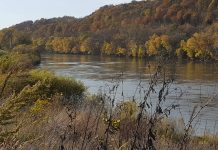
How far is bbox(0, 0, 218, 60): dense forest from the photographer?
3079 inches

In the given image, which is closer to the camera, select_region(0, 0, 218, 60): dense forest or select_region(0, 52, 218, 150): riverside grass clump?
select_region(0, 52, 218, 150): riverside grass clump

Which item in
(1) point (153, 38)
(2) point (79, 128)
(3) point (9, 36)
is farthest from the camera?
(3) point (9, 36)

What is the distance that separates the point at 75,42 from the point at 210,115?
273ft

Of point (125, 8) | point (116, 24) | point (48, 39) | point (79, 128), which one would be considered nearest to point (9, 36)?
point (48, 39)

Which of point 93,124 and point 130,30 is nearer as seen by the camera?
point 93,124

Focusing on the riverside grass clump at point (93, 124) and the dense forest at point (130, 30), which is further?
the dense forest at point (130, 30)

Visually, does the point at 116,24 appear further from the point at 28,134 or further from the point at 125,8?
the point at 28,134

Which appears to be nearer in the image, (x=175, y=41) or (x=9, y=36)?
(x=175, y=41)

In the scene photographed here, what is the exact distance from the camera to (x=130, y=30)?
9956cm

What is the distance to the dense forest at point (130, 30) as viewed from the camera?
7820cm

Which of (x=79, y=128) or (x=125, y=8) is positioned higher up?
(x=125, y=8)

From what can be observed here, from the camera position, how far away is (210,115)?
61.7 ft

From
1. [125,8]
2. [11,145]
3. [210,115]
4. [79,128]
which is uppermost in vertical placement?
[125,8]

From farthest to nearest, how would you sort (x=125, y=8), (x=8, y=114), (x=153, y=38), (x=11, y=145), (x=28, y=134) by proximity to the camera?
1. (x=125, y=8)
2. (x=153, y=38)
3. (x=28, y=134)
4. (x=8, y=114)
5. (x=11, y=145)
